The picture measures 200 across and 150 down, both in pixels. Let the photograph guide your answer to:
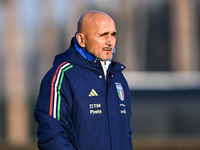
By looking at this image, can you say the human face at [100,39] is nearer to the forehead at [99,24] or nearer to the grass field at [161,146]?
the forehead at [99,24]

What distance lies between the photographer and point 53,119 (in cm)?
279

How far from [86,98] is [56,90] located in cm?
17

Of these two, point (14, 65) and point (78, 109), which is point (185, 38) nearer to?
point (14, 65)

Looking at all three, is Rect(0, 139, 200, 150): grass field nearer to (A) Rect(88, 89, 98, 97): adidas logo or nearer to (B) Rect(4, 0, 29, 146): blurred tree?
(B) Rect(4, 0, 29, 146): blurred tree

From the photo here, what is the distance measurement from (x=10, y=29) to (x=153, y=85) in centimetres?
390

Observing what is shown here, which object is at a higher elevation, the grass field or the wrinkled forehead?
the wrinkled forehead

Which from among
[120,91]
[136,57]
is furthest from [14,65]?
[120,91]

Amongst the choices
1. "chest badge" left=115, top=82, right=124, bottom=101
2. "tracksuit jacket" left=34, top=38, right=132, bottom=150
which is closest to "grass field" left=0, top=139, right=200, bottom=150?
"chest badge" left=115, top=82, right=124, bottom=101

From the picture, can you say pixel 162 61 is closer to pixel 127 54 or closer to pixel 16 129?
pixel 127 54

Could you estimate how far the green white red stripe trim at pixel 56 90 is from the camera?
2807mm

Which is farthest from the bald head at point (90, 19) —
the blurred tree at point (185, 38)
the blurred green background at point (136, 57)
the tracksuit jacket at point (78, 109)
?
the blurred tree at point (185, 38)

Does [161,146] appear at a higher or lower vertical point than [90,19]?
lower

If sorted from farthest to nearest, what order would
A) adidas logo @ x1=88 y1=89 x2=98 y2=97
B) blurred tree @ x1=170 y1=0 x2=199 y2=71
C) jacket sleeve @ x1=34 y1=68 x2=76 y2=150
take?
blurred tree @ x1=170 y1=0 x2=199 y2=71 → adidas logo @ x1=88 y1=89 x2=98 y2=97 → jacket sleeve @ x1=34 y1=68 x2=76 y2=150

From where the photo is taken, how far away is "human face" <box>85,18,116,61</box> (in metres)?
2.99
